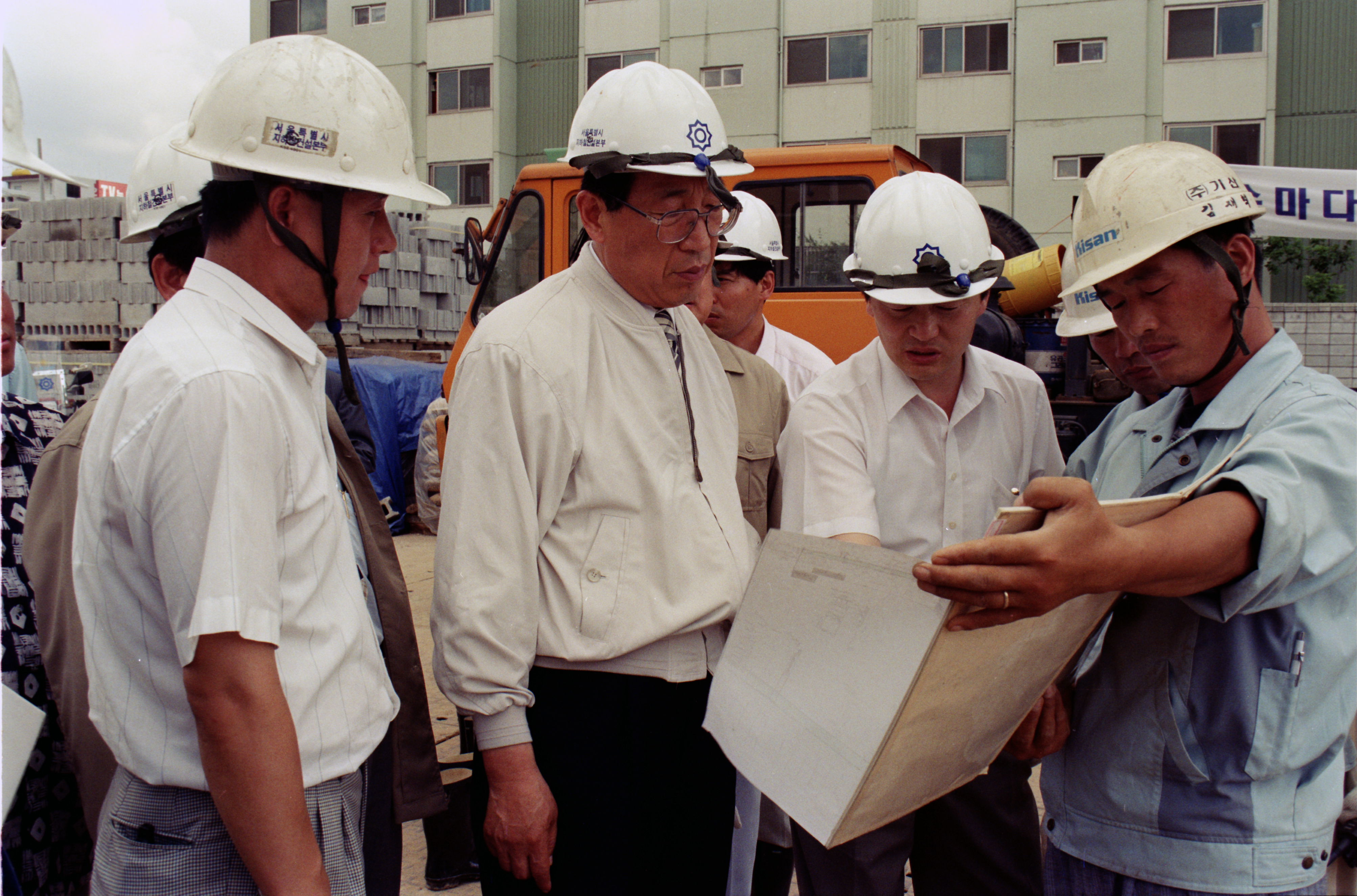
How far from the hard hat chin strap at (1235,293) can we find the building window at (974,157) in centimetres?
1743

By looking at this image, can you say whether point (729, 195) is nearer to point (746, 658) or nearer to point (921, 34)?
point (746, 658)

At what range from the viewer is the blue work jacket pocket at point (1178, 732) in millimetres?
1342

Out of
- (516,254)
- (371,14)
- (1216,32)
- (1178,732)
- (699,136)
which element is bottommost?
(1178,732)

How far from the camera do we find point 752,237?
155 inches

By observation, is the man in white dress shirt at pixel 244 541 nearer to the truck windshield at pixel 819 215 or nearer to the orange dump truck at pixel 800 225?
the orange dump truck at pixel 800 225

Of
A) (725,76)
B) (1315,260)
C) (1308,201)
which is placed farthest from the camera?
(725,76)

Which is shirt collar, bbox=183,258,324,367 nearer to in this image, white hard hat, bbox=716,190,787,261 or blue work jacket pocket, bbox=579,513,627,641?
blue work jacket pocket, bbox=579,513,627,641

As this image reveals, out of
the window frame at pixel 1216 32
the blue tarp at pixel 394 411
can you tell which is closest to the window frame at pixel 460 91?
the window frame at pixel 1216 32

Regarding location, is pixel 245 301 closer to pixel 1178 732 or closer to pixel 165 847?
pixel 165 847

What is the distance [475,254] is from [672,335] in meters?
4.04

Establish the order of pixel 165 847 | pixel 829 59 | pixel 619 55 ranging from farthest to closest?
pixel 619 55 < pixel 829 59 < pixel 165 847

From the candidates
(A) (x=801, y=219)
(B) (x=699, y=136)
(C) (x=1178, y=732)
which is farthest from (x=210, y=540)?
(A) (x=801, y=219)

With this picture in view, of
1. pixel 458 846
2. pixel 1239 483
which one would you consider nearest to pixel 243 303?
pixel 1239 483

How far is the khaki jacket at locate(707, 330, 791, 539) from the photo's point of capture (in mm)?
2207
